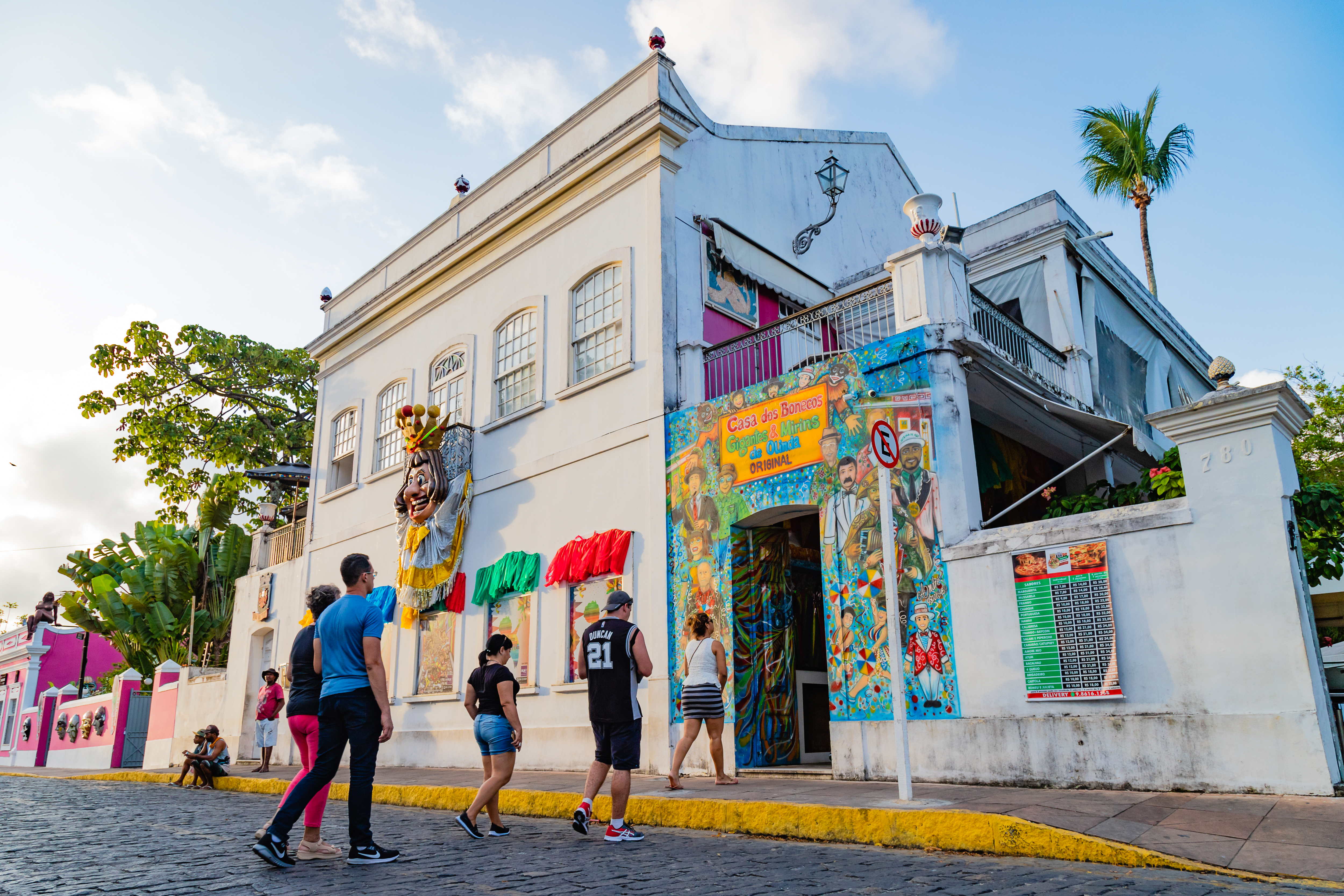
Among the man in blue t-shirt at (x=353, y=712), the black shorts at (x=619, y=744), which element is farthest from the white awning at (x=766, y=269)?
the man in blue t-shirt at (x=353, y=712)

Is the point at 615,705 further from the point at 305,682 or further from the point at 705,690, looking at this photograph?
the point at 705,690

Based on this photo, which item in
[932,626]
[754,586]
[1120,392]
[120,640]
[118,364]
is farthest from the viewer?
[120,640]

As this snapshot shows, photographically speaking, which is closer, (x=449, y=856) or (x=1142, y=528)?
(x=449, y=856)

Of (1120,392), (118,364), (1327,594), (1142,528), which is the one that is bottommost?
(1327,594)

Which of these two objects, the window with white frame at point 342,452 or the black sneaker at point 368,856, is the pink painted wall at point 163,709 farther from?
the black sneaker at point 368,856

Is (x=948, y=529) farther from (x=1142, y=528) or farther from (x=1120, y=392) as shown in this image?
(x=1120, y=392)

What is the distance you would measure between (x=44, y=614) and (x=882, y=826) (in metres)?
39.5

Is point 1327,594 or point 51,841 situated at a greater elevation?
point 1327,594

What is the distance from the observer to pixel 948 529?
8.97 m

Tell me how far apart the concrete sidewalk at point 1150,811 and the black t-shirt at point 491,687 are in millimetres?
1750

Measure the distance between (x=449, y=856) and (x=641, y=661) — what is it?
5.87 feet

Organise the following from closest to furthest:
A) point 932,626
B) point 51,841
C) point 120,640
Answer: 1. point 51,841
2. point 932,626
3. point 120,640

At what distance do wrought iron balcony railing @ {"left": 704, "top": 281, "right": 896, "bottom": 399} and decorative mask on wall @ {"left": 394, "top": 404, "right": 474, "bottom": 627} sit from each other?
5007 mm

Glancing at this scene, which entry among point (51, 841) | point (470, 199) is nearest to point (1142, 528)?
point (51, 841)
